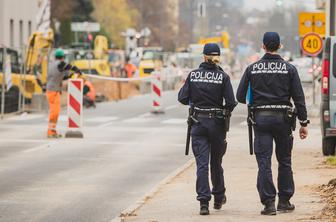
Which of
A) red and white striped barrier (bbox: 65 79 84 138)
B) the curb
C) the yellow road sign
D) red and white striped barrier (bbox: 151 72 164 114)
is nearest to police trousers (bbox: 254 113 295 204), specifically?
the curb

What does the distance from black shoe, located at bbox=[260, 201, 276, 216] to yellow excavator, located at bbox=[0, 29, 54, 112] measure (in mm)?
22080

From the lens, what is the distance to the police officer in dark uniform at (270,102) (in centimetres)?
1237

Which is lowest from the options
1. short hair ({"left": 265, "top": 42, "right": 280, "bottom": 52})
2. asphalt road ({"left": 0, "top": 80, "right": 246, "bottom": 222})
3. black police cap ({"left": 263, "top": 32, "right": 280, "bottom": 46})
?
asphalt road ({"left": 0, "top": 80, "right": 246, "bottom": 222})

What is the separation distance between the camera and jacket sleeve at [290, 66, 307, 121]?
12.4 m

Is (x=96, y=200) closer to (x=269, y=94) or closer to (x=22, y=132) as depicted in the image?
(x=269, y=94)

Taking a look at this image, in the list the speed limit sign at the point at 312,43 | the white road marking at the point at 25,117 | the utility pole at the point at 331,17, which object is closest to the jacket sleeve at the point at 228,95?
the utility pole at the point at 331,17

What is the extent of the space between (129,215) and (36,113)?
24283 millimetres

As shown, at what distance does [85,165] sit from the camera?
19547 millimetres

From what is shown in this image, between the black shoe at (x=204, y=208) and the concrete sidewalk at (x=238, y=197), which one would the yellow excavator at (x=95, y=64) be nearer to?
the concrete sidewalk at (x=238, y=197)

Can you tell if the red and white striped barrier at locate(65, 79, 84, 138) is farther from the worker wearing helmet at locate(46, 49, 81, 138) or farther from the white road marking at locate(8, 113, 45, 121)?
the white road marking at locate(8, 113, 45, 121)

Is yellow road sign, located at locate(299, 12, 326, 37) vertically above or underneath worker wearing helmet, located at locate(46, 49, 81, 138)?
above

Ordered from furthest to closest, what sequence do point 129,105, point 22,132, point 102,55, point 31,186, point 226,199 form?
1. point 102,55
2. point 129,105
3. point 22,132
4. point 31,186
5. point 226,199

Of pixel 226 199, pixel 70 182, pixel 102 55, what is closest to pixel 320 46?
pixel 70 182

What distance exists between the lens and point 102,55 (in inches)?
2365
